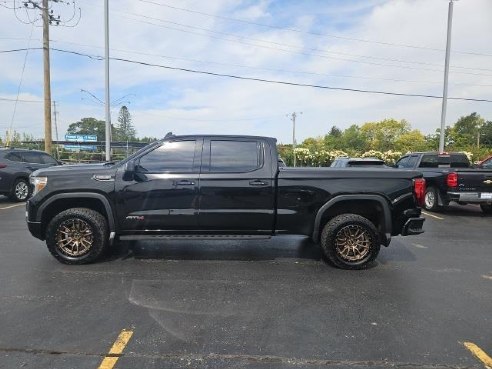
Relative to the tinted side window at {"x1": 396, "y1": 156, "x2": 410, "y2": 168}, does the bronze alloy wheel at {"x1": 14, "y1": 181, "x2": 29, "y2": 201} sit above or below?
below

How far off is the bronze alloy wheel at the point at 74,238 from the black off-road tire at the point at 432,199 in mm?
9559

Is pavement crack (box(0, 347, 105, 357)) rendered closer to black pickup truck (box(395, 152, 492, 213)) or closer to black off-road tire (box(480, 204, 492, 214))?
black pickup truck (box(395, 152, 492, 213))

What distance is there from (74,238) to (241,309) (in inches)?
113

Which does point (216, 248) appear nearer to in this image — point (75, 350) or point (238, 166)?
point (238, 166)

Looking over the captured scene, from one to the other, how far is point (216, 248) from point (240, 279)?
173 cm

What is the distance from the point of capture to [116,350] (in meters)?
3.64

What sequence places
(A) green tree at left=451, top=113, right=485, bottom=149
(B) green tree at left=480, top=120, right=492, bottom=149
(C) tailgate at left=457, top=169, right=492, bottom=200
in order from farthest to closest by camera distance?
(A) green tree at left=451, top=113, right=485, bottom=149 < (B) green tree at left=480, top=120, right=492, bottom=149 < (C) tailgate at left=457, top=169, right=492, bottom=200

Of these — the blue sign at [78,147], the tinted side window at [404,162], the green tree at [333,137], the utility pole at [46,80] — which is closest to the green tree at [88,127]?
the blue sign at [78,147]

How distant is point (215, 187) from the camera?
6.09 metres

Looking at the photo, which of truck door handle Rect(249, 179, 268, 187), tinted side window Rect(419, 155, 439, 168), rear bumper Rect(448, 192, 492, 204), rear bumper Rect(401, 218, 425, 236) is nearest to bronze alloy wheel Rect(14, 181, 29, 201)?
truck door handle Rect(249, 179, 268, 187)

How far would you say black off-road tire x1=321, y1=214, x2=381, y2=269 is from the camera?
6.12 metres

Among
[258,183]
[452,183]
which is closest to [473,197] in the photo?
[452,183]

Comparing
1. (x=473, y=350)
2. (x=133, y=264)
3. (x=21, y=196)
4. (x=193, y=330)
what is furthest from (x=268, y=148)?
(x=21, y=196)

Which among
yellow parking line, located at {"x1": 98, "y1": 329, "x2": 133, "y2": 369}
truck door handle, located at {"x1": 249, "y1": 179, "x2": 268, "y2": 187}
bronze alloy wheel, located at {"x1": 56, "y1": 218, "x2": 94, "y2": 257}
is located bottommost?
yellow parking line, located at {"x1": 98, "y1": 329, "x2": 133, "y2": 369}
